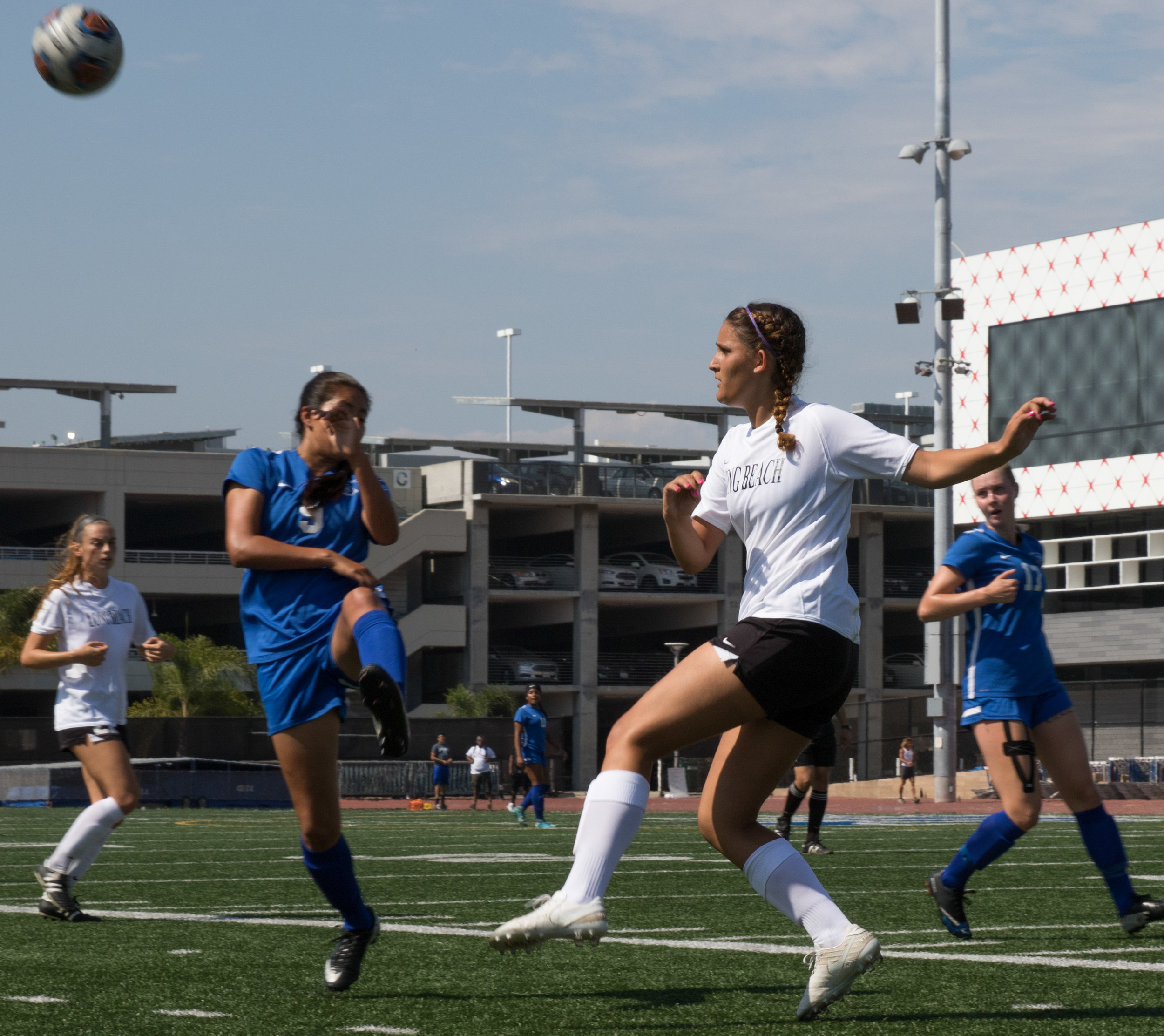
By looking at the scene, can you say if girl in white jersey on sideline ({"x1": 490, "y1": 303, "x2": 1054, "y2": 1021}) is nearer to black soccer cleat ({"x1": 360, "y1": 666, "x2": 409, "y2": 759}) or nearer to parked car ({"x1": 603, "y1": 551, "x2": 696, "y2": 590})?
black soccer cleat ({"x1": 360, "y1": 666, "x2": 409, "y2": 759})

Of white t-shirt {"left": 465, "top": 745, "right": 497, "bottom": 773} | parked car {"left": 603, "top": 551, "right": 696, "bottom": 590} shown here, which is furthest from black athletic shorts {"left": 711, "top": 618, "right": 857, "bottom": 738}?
parked car {"left": 603, "top": 551, "right": 696, "bottom": 590}

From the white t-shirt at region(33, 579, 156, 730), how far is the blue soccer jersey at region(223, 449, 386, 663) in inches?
120

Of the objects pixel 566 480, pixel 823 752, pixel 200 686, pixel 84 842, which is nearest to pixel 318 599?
pixel 84 842

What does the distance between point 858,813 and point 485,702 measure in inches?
1204

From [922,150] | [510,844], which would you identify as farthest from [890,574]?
[510,844]

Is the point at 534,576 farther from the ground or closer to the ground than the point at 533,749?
farther from the ground

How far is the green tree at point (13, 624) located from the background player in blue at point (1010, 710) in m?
46.2

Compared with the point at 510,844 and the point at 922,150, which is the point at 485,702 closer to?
the point at 922,150

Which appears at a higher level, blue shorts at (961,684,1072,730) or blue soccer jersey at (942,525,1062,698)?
blue soccer jersey at (942,525,1062,698)

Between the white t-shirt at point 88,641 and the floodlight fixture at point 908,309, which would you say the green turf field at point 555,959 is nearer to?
the white t-shirt at point 88,641

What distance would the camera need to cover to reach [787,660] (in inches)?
192

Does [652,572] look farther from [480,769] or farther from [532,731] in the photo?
[532,731]

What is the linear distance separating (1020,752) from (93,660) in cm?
410

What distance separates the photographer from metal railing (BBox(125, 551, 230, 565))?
6181 cm
